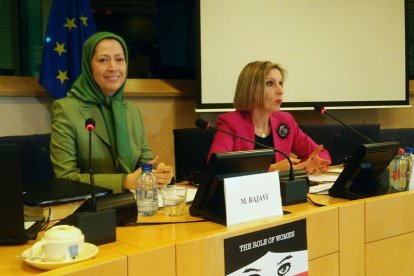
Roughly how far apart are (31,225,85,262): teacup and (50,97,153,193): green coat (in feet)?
2.69

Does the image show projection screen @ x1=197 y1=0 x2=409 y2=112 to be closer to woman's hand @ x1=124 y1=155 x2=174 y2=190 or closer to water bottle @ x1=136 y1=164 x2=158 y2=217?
woman's hand @ x1=124 y1=155 x2=174 y2=190

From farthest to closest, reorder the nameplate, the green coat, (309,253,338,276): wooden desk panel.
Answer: the green coat, (309,253,338,276): wooden desk panel, the nameplate

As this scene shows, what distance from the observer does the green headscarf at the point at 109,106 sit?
6.89ft

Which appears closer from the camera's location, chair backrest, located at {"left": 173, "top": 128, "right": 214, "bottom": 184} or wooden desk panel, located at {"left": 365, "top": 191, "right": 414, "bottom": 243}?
wooden desk panel, located at {"left": 365, "top": 191, "right": 414, "bottom": 243}

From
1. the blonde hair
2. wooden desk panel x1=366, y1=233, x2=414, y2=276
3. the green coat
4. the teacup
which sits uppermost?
the blonde hair

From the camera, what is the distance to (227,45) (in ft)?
11.6

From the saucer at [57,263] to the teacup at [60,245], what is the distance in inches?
0.4

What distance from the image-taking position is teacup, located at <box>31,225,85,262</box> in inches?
36.5

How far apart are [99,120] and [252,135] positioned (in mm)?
723

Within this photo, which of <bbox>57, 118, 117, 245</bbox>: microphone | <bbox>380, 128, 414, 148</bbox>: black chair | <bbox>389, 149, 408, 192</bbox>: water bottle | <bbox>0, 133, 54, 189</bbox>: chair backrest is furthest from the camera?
<bbox>380, 128, 414, 148</bbox>: black chair

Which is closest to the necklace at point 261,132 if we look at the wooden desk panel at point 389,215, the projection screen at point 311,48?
the wooden desk panel at point 389,215

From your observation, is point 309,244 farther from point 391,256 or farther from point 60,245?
point 60,245

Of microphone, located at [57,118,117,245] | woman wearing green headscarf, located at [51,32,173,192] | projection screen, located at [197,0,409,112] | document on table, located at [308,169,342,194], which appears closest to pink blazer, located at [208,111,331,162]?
document on table, located at [308,169,342,194]

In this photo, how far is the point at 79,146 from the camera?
1999 mm
